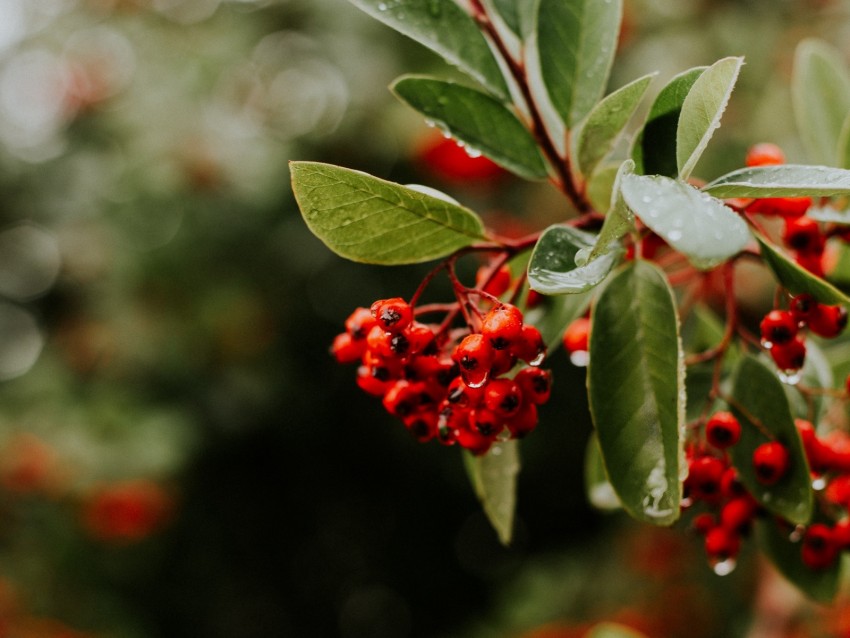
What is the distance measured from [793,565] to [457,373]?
0.65 metres

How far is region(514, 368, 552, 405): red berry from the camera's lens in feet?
3.06

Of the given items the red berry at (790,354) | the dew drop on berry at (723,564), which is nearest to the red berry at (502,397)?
the red berry at (790,354)

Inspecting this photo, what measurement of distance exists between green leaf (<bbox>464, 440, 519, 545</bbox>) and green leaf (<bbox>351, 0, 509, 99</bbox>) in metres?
0.50

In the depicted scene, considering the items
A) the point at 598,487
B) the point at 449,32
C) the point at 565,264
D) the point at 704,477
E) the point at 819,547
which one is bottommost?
the point at 598,487

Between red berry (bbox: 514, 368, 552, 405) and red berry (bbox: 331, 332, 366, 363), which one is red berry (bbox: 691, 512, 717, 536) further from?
red berry (bbox: 331, 332, 366, 363)

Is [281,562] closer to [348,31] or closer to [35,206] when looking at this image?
[35,206]

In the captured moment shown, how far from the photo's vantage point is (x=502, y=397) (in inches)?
35.1

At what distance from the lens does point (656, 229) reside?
1.89 feet

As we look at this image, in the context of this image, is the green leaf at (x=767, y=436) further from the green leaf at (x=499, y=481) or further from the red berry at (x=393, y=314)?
the red berry at (x=393, y=314)

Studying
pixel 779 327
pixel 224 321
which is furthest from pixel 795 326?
pixel 224 321

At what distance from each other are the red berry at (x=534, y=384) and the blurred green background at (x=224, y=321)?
8.49 ft

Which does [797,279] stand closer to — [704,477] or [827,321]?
[827,321]

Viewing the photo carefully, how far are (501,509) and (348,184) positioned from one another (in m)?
0.53

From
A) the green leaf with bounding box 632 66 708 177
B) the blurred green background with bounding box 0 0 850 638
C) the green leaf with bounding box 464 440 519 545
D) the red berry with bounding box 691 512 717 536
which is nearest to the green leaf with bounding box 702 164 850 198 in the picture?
the green leaf with bounding box 632 66 708 177
